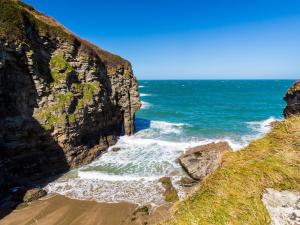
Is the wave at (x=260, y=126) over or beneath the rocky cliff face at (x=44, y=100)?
beneath

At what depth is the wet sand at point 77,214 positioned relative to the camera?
1559 centimetres

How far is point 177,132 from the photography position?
40.1 m

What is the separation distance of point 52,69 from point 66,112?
458 cm

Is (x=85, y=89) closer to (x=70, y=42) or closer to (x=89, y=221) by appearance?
(x=70, y=42)

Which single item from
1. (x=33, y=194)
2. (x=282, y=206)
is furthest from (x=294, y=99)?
(x=282, y=206)

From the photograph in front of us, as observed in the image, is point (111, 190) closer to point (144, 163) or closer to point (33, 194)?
point (33, 194)

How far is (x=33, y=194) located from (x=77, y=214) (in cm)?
422

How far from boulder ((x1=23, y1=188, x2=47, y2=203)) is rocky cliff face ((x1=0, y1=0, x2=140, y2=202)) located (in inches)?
99.5

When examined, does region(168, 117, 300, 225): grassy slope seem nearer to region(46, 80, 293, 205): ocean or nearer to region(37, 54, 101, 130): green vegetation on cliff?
region(46, 80, 293, 205): ocean

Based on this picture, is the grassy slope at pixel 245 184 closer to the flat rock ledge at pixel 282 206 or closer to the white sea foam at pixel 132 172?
the flat rock ledge at pixel 282 206

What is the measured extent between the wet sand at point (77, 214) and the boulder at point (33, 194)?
460 mm

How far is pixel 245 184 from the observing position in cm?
600

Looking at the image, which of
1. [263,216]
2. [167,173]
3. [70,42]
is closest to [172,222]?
[263,216]

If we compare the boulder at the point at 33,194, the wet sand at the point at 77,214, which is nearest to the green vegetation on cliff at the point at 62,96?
the boulder at the point at 33,194
